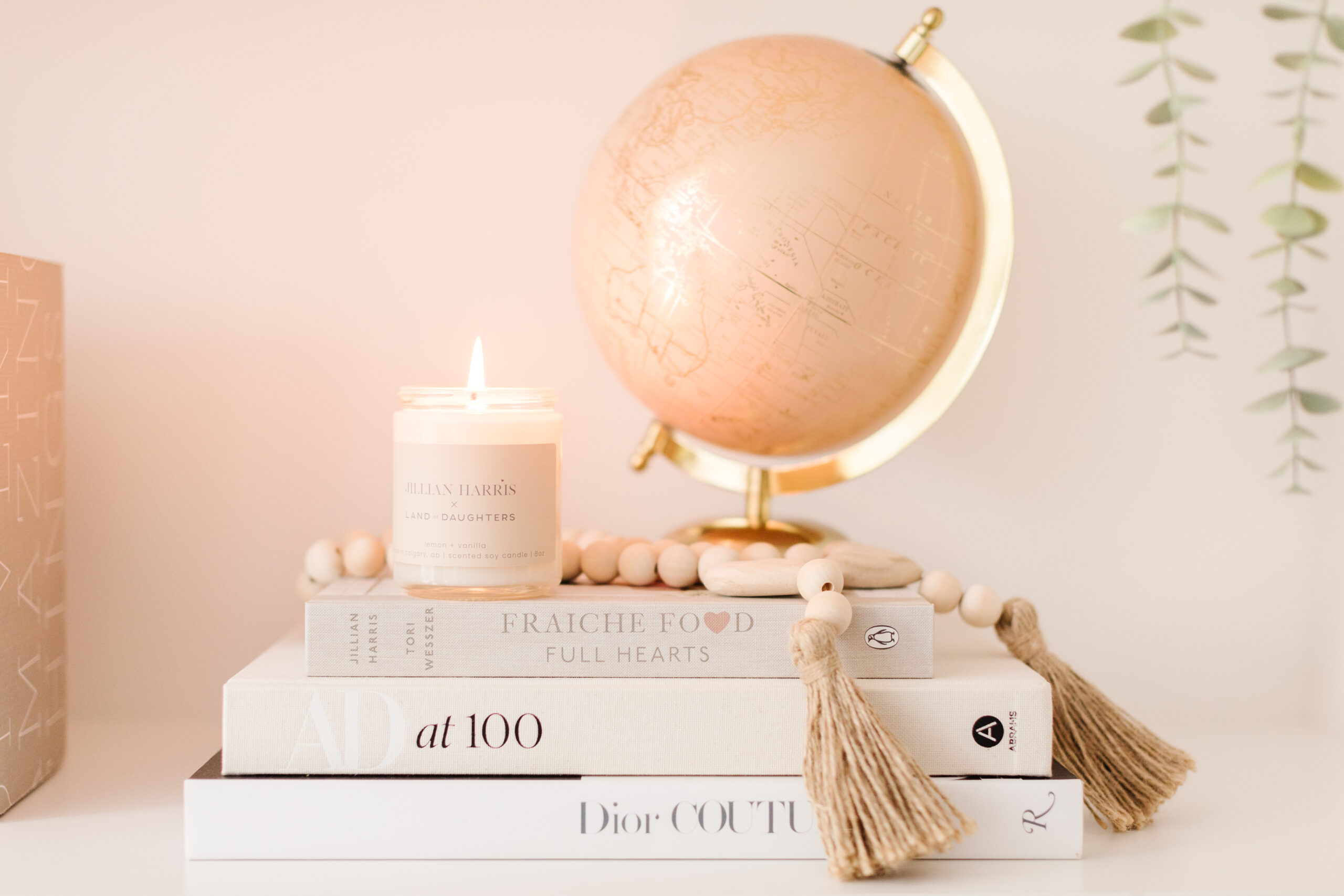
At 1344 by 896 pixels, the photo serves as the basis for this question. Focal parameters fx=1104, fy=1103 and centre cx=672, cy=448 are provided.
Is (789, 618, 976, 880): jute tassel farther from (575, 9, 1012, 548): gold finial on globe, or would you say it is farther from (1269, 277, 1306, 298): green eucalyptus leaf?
(1269, 277, 1306, 298): green eucalyptus leaf

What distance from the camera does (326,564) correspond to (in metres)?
0.70

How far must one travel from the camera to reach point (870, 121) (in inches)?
26.5

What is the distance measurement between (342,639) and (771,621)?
231 millimetres

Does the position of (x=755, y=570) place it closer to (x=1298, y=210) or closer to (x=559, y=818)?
(x=559, y=818)

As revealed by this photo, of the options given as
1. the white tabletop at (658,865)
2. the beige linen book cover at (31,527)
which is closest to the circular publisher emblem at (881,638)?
the white tabletop at (658,865)

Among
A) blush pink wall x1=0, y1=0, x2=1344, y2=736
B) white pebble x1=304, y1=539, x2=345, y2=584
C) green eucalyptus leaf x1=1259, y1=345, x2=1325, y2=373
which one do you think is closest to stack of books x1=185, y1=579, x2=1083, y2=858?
white pebble x1=304, y1=539, x2=345, y2=584

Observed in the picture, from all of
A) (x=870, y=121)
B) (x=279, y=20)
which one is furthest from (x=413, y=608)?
(x=279, y=20)

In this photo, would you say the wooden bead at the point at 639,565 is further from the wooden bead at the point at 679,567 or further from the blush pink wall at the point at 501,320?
the blush pink wall at the point at 501,320

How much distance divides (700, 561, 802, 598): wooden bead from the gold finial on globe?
12 cm

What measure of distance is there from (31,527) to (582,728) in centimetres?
37

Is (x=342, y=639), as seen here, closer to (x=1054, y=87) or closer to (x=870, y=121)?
(x=870, y=121)

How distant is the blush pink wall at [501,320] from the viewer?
896mm

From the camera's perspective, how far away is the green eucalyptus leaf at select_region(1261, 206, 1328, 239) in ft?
1.85

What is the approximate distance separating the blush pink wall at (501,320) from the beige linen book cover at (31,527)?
18 centimetres
